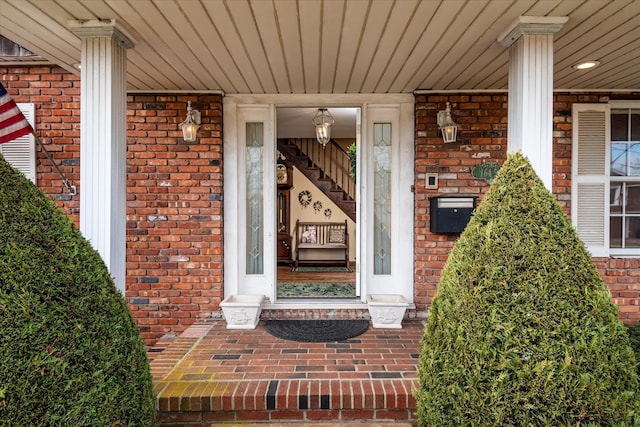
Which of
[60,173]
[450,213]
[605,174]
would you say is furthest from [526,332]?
[60,173]

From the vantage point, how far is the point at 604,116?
13.0ft

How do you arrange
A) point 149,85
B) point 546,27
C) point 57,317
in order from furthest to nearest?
point 149,85
point 546,27
point 57,317

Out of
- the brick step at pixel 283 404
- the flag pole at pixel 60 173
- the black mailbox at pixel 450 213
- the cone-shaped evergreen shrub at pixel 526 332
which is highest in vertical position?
the flag pole at pixel 60 173

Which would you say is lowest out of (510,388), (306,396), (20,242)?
(306,396)

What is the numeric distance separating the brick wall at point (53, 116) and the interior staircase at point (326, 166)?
4.37 meters

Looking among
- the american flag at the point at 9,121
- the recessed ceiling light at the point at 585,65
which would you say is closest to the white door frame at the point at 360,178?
the recessed ceiling light at the point at 585,65

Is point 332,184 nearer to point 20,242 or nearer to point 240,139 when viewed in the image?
point 240,139

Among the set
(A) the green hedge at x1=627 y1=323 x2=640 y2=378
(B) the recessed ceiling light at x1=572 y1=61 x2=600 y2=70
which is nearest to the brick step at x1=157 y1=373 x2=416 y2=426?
(A) the green hedge at x1=627 y1=323 x2=640 y2=378

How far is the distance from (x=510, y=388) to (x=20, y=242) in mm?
2240

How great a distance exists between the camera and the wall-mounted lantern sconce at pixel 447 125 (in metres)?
3.78

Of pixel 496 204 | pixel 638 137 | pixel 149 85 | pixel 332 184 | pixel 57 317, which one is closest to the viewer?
pixel 57 317

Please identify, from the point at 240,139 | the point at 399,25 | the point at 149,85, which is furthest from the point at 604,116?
the point at 149,85

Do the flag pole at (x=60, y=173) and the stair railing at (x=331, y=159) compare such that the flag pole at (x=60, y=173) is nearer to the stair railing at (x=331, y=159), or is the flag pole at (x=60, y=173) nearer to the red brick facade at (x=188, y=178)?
the red brick facade at (x=188, y=178)

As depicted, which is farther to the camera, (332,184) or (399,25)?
(332,184)
